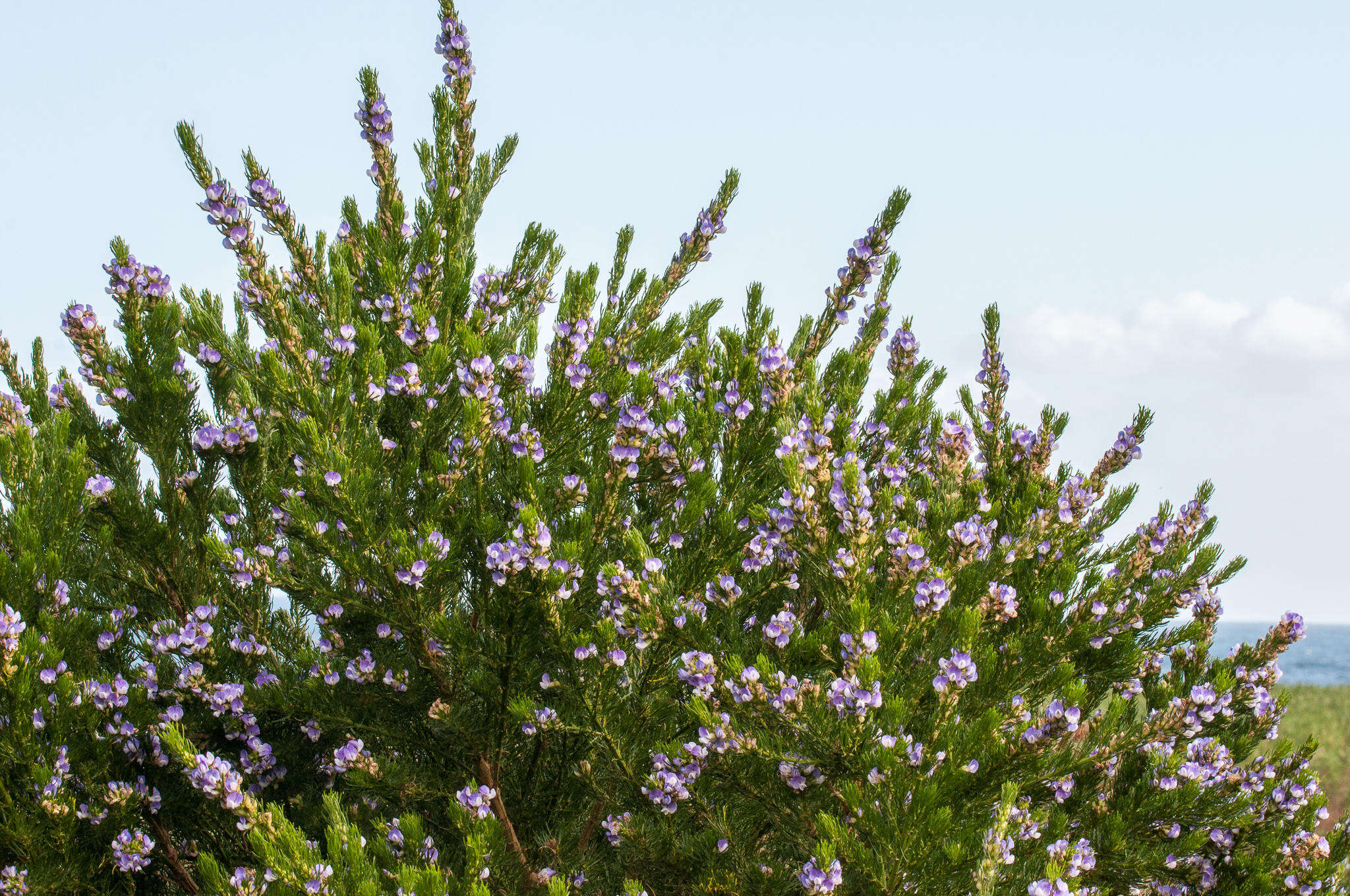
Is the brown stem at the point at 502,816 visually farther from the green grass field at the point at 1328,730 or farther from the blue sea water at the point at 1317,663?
the blue sea water at the point at 1317,663

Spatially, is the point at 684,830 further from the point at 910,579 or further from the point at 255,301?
the point at 255,301

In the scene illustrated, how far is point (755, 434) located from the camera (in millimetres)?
4609

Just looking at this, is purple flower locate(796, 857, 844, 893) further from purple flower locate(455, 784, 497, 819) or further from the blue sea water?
the blue sea water

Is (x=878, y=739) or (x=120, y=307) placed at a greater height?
(x=120, y=307)

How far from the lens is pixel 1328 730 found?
19406 mm

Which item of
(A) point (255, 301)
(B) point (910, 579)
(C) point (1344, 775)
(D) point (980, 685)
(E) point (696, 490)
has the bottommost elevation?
(C) point (1344, 775)

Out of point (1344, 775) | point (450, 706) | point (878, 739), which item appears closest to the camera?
point (878, 739)

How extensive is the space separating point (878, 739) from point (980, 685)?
0.68 metres

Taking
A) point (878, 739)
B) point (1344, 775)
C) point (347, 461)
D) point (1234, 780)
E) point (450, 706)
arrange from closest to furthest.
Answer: point (878, 739)
point (347, 461)
point (450, 706)
point (1234, 780)
point (1344, 775)

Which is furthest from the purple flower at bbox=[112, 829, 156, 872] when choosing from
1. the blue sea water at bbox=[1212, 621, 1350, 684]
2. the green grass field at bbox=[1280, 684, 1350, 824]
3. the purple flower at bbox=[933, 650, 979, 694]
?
the blue sea water at bbox=[1212, 621, 1350, 684]

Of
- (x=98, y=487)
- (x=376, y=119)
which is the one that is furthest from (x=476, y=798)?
(x=376, y=119)

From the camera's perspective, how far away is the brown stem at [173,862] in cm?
480

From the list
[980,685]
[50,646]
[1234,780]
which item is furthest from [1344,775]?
[50,646]

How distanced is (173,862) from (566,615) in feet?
8.07
